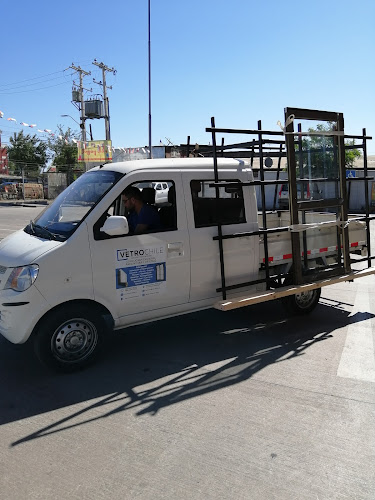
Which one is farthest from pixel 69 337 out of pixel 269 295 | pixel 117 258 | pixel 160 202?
pixel 269 295

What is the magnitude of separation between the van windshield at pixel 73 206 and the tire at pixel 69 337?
0.75 m

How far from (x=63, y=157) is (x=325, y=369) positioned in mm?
57964

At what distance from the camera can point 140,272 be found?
4.51m

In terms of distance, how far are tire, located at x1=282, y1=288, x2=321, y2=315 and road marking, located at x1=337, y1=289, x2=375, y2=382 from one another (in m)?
0.60

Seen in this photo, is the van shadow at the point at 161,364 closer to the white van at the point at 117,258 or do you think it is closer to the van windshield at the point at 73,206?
the white van at the point at 117,258

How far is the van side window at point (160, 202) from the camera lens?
15.5 ft

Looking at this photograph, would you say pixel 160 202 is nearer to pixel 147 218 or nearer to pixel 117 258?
pixel 147 218

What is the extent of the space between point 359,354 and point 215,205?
224 centimetres

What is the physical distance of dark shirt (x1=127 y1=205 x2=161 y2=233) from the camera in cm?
468

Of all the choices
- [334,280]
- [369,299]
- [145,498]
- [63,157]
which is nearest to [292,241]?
[334,280]

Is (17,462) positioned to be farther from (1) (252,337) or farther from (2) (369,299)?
(2) (369,299)

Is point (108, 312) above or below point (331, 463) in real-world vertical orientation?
above

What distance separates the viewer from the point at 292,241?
216 inches

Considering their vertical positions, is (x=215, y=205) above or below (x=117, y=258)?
above
